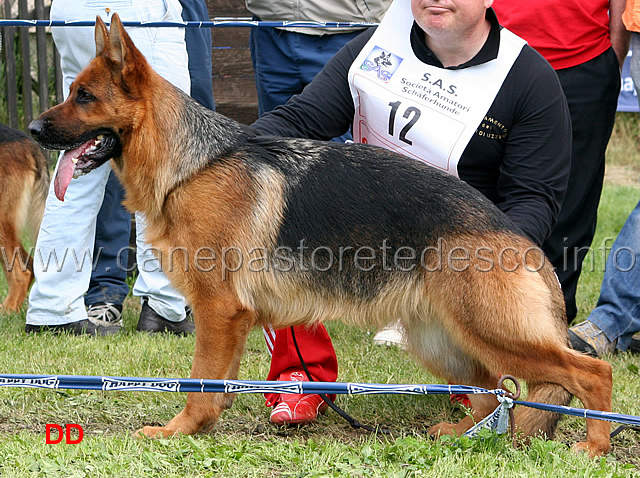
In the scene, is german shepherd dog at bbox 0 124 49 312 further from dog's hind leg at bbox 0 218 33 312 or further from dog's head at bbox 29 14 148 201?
dog's head at bbox 29 14 148 201

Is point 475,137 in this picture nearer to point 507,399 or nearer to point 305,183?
point 305,183

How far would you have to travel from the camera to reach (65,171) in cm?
318

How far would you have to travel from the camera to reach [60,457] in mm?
2895

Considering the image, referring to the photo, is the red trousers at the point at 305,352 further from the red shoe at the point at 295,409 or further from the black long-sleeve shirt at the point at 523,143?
the black long-sleeve shirt at the point at 523,143

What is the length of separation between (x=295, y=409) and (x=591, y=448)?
1.26m

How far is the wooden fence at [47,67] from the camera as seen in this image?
6875mm

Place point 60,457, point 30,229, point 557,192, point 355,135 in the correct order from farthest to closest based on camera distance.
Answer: point 30,229
point 355,135
point 557,192
point 60,457

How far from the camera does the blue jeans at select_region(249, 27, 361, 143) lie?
Result: 4.96 m

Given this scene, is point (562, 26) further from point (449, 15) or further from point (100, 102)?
point (100, 102)

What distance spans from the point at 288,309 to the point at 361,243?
1.40ft

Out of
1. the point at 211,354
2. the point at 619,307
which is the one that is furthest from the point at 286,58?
the point at 619,307

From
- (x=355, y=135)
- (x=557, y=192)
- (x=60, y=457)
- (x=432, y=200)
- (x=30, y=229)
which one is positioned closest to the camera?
(x=60, y=457)

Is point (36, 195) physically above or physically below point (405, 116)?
below

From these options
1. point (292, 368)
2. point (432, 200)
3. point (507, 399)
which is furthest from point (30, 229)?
point (507, 399)
